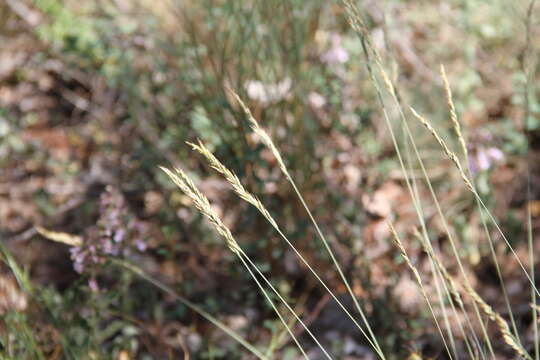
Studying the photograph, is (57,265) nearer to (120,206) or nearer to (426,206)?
(120,206)

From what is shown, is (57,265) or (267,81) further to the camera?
(57,265)

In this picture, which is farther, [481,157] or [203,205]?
[481,157]

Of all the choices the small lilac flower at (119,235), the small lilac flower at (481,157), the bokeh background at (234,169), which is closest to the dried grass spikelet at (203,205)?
the bokeh background at (234,169)

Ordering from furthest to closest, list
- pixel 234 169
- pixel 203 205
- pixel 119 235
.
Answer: pixel 234 169
pixel 119 235
pixel 203 205

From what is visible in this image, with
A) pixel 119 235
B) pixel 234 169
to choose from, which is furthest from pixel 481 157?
pixel 119 235

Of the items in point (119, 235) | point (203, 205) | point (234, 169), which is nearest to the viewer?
point (203, 205)

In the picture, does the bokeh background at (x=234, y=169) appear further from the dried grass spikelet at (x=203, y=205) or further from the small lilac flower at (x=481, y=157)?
the dried grass spikelet at (x=203, y=205)

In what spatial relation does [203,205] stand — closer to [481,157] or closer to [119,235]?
[119,235]

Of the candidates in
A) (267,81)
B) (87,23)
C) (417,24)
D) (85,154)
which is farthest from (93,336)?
(417,24)
